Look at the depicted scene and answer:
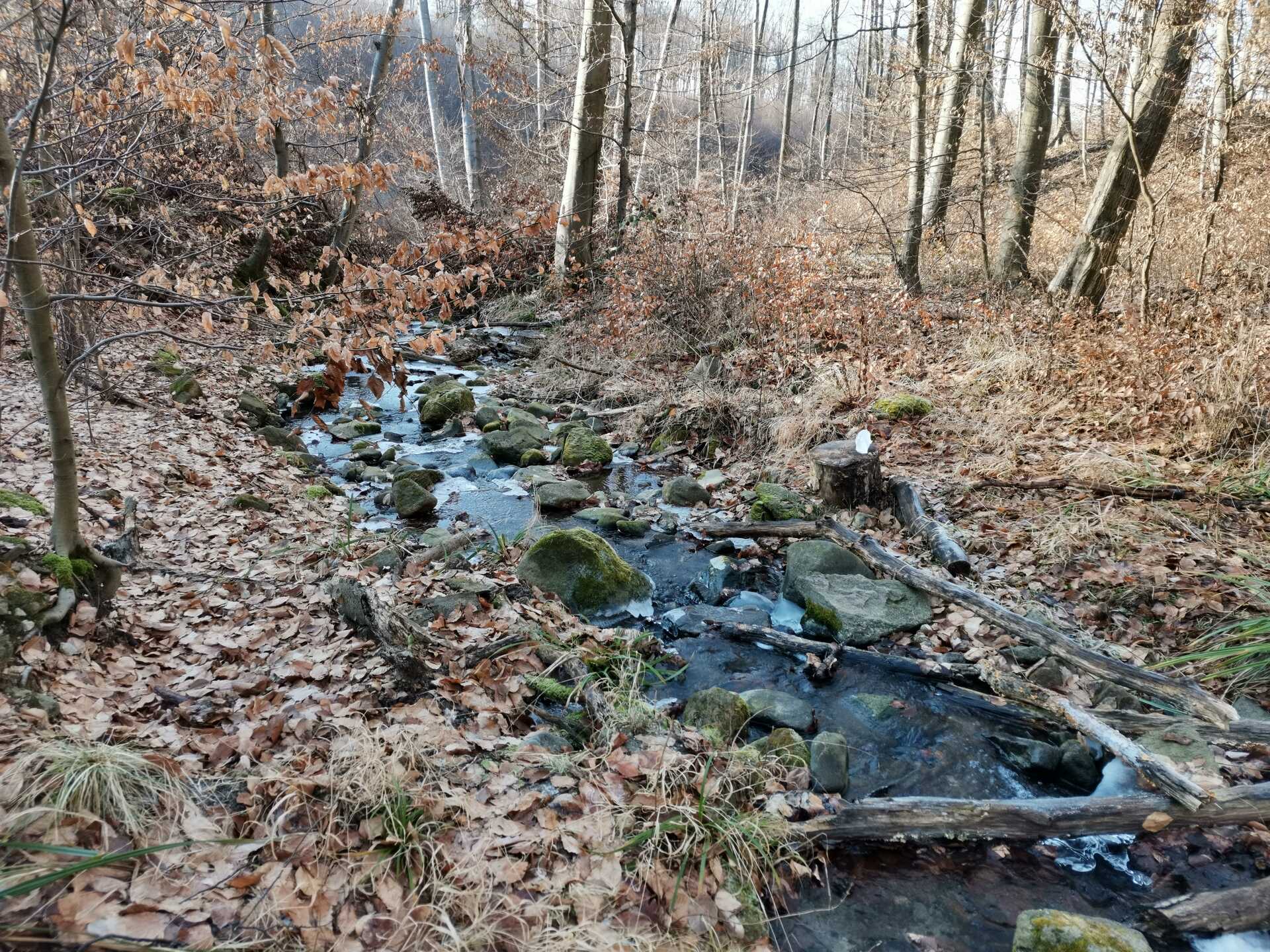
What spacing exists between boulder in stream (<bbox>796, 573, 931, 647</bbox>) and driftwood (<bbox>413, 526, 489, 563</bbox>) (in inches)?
115

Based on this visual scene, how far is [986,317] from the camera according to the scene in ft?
29.5

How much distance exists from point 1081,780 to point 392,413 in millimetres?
9676

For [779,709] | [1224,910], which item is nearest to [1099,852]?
[1224,910]

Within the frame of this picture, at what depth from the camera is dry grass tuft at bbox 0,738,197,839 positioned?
237cm

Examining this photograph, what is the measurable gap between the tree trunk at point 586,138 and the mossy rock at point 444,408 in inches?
148

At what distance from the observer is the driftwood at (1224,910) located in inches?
112

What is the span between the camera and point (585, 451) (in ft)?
29.1

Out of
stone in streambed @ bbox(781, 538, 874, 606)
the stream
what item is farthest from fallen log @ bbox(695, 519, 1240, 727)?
the stream

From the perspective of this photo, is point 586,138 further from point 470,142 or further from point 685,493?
point 685,493

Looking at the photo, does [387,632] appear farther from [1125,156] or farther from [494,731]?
[1125,156]

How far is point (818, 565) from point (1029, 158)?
27.7ft

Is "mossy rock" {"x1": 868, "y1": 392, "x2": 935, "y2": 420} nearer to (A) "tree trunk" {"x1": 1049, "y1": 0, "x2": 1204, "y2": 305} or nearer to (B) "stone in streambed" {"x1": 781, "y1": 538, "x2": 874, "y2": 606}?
(A) "tree trunk" {"x1": 1049, "y1": 0, "x2": 1204, "y2": 305}

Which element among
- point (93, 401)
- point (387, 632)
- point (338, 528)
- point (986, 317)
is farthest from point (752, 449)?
point (93, 401)

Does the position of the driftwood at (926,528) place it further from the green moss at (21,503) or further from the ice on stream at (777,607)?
the green moss at (21,503)
